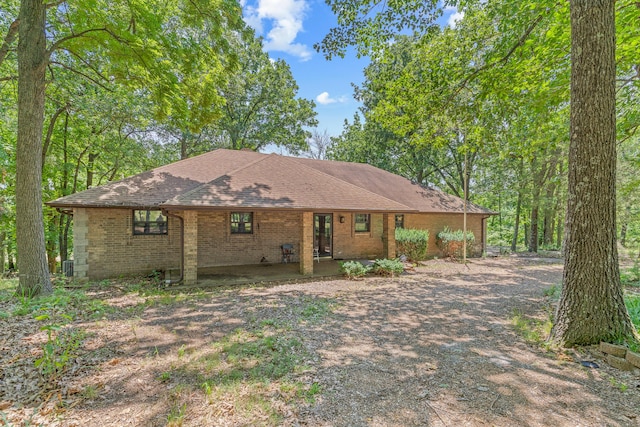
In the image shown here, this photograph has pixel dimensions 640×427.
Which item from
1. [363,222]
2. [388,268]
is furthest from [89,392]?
[363,222]

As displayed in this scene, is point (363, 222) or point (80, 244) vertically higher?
point (363, 222)

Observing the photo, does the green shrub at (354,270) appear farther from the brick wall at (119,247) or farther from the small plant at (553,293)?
the brick wall at (119,247)

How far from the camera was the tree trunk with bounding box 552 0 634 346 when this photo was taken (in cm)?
408

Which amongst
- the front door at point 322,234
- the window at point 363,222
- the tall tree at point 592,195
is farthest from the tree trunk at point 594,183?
the window at point 363,222

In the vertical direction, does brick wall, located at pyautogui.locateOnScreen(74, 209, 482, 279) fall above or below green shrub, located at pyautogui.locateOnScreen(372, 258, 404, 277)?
above

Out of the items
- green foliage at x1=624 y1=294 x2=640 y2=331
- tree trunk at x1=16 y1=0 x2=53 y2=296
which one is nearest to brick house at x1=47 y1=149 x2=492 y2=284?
tree trunk at x1=16 y1=0 x2=53 y2=296

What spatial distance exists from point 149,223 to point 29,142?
4.50m

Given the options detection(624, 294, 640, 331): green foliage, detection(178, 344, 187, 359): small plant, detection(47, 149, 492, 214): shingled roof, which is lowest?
detection(178, 344, 187, 359): small plant

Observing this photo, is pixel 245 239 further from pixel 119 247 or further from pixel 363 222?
pixel 363 222

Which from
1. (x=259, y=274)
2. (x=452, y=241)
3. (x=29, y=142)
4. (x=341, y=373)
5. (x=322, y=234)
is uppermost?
(x=29, y=142)

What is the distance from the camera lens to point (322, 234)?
14430mm

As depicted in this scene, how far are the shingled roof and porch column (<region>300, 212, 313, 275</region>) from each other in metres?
0.56

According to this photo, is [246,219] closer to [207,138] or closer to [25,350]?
[25,350]

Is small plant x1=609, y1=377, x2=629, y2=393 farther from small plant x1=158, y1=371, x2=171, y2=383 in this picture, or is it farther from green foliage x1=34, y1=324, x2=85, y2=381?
green foliage x1=34, y1=324, x2=85, y2=381
